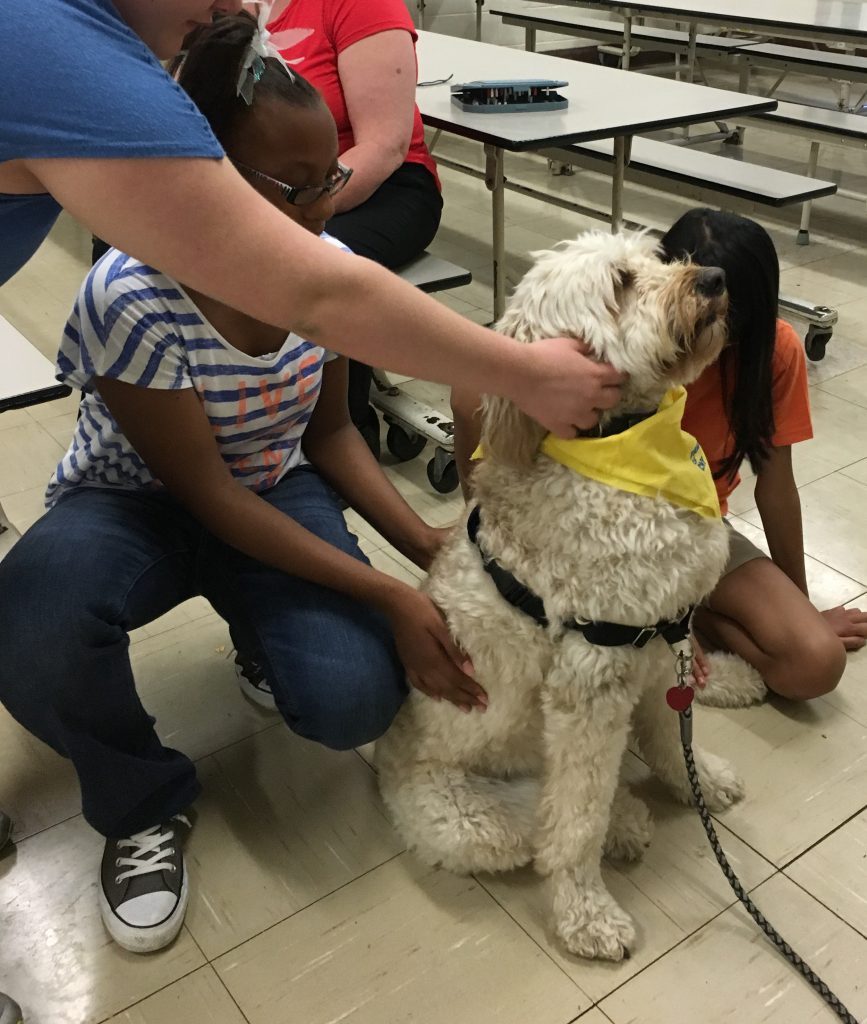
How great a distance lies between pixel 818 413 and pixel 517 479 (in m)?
2.01

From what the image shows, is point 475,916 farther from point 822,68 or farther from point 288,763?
point 822,68

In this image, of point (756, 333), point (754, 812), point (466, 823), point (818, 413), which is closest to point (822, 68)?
point (818, 413)

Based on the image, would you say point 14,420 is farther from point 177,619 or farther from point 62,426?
point 177,619

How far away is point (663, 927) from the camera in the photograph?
151cm

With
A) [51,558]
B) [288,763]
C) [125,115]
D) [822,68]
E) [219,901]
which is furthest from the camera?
[822,68]

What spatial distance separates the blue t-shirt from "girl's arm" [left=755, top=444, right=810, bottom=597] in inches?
53.6

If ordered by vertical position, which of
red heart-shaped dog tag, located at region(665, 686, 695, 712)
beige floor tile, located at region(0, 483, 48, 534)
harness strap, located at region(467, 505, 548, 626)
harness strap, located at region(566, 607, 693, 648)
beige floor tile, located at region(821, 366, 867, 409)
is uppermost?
harness strap, located at region(467, 505, 548, 626)

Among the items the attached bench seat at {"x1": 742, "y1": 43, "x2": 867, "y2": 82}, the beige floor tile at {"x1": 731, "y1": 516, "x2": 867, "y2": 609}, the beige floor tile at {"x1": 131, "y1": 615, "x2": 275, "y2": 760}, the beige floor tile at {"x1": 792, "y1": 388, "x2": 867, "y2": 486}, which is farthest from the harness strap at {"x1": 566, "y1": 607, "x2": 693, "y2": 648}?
the attached bench seat at {"x1": 742, "y1": 43, "x2": 867, "y2": 82}

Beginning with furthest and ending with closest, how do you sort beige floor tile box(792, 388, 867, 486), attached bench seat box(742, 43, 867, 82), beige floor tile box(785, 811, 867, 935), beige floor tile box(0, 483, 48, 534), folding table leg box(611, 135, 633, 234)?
attached bench seat box(742, 43, 867, 82)
folding table leg box(611, 135, 633, 234)
beige floor tile box(792, 388, 867, 486)
beige floor tile box(0, 483, 48, 534)
beige floor tile box(785, 811, 867, 935)

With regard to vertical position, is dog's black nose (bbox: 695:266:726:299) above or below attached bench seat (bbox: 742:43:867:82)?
above

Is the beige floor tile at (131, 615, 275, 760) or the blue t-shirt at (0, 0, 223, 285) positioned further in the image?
the beige floor tile at (131, 615, 275, 760)

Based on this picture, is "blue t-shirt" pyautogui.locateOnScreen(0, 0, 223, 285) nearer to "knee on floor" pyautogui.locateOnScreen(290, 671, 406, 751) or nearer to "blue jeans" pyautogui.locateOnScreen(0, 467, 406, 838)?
"blue jeans" pyautogui.locateOnScreen(0, 467, 406, 838)

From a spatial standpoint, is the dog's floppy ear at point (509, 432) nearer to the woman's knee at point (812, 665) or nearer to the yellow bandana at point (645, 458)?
the yellow bandana at point (645, 458)

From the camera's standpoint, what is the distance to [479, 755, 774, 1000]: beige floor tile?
4.79 ft
